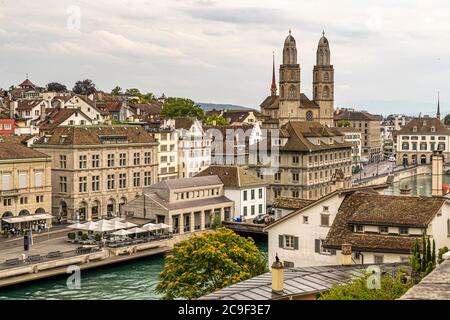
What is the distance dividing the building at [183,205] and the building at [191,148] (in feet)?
43.0

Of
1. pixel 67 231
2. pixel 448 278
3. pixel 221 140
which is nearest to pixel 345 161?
pixel 221 140

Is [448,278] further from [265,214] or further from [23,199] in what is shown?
[265,214]

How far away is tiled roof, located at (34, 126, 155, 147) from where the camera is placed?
58.2 metres

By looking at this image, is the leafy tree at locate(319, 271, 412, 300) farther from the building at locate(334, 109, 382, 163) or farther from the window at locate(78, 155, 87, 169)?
the building at locate(334, 109, 382, 163)

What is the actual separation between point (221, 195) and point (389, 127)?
461ft

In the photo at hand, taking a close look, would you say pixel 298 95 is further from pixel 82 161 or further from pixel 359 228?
pixel 359 228

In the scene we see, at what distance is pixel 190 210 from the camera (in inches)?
2120

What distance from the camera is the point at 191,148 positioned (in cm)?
7181

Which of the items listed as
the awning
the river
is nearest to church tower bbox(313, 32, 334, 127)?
the awning

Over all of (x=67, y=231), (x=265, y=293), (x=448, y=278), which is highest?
(x=448, y=278)

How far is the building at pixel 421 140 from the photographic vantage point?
132 meters

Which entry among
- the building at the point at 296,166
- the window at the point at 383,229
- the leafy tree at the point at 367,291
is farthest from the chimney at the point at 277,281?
the building at the point at 296,166
